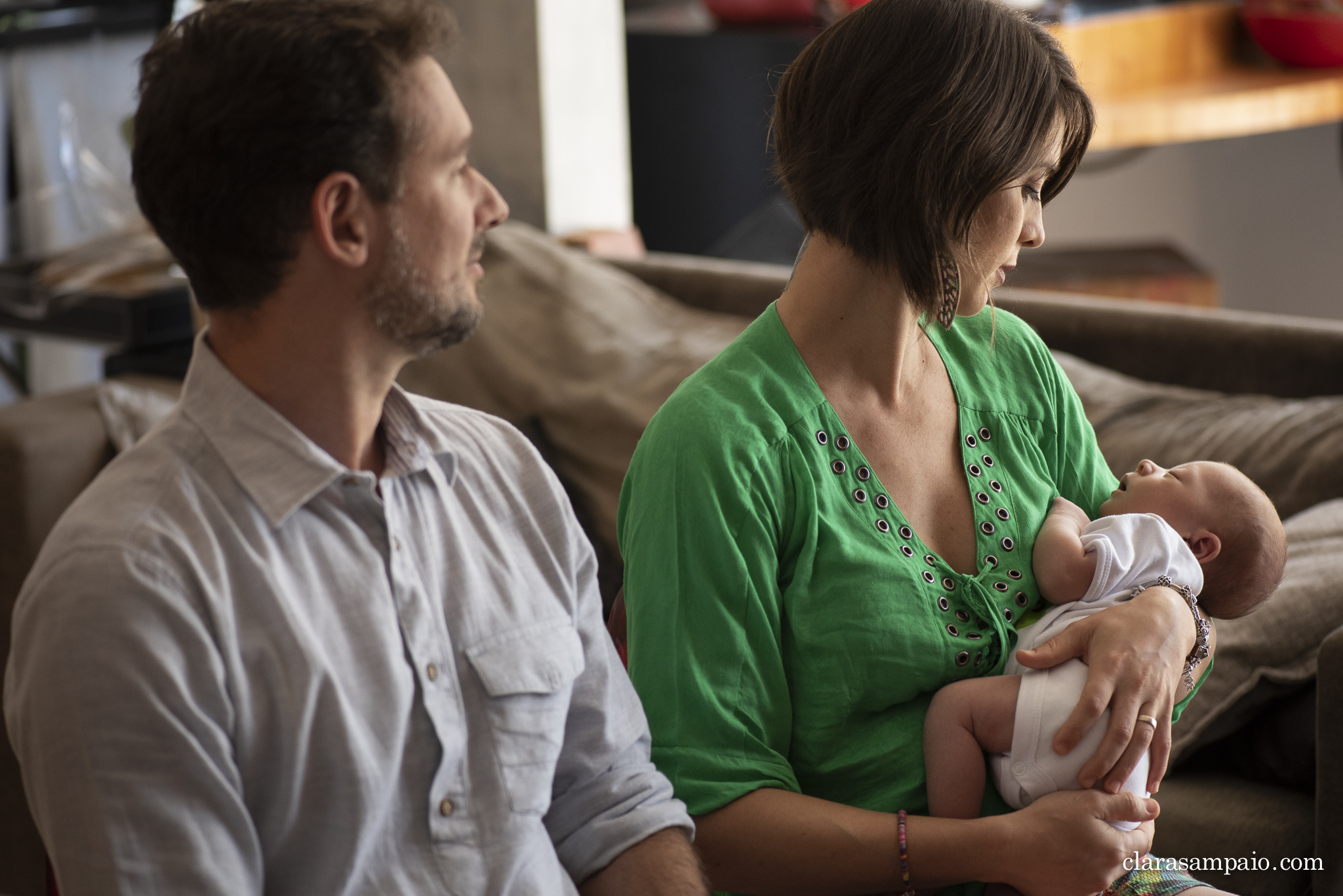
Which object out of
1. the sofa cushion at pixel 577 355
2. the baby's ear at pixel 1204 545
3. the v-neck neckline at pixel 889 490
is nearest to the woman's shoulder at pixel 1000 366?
the v-neck neckline at pixel 889 490

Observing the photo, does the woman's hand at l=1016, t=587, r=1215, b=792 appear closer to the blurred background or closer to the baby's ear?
the baby's ear

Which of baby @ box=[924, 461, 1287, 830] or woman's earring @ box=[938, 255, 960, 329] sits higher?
woman's earring @ box=[938, 255, 960, 329]

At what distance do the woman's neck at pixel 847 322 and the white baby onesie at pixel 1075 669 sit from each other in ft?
0.83

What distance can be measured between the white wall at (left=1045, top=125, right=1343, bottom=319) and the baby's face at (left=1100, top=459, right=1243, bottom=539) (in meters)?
3.21

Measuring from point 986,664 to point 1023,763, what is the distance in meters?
0.10

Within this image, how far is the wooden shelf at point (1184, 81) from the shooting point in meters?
3.04

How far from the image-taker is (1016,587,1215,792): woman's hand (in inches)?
44.7

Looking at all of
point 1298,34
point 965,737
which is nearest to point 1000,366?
point 965,737

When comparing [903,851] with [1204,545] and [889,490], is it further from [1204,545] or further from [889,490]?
[1204,545]

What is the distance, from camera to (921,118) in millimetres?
1123

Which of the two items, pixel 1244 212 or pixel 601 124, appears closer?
pixel 601 124

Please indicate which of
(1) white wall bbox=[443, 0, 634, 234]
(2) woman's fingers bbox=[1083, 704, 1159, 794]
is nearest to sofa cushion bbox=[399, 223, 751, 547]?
(1) white wall bbox=[443, 0, 634, 234]

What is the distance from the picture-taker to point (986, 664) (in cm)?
122

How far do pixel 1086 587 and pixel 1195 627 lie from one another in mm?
114
